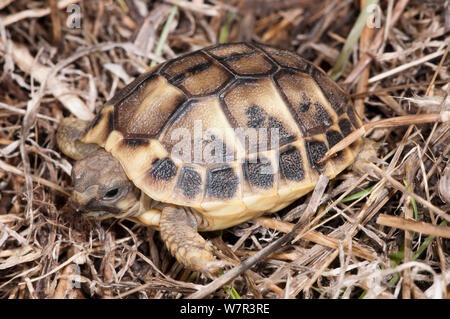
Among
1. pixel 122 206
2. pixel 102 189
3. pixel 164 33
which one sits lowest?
pixel 122 206

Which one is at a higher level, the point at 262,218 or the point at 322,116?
the point at 322,116

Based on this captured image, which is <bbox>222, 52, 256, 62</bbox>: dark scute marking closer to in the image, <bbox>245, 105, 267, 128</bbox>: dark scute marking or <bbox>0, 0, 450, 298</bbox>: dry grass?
<bbox>245, 105, 267, 128</bbox>: dark scute marking

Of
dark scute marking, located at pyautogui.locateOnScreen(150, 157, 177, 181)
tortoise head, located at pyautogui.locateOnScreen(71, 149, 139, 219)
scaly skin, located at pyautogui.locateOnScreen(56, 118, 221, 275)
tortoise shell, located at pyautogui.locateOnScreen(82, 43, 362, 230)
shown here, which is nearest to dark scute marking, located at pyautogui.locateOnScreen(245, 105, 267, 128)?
tortoise shell, located at pyautogui.locateOnScreen(82, 43, 362, 230)

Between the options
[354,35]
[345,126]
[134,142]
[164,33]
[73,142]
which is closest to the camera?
[134,142]

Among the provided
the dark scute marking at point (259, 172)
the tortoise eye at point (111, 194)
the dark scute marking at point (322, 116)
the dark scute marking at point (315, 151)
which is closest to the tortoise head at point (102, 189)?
the tortoise eye at point (111, 194)

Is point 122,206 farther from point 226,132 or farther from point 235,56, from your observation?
point 235,56

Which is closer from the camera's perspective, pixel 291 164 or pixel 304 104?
pixel 291 164

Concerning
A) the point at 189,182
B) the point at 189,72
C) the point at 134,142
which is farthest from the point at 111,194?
the point at 189,72
